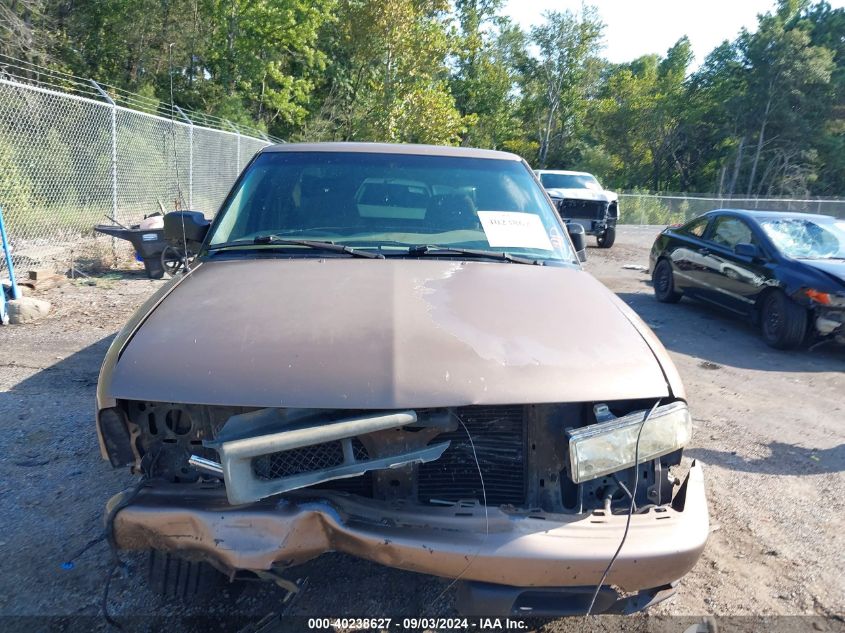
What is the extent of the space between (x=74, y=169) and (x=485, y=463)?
28.1 ft

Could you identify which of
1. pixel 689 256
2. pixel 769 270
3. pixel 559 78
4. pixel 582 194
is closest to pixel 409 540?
pixel 769 270

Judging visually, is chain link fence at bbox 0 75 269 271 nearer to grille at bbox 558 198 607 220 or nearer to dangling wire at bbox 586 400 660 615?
dangling wire at bbox 586 400 660 615

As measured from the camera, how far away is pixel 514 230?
11.3ft

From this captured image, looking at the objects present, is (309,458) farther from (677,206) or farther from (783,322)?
(677,206)

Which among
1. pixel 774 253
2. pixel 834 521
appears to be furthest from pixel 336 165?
pixel 774 253

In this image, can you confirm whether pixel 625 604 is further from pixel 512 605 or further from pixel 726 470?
pixel 726 470

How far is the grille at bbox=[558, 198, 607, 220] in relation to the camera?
52.2ft

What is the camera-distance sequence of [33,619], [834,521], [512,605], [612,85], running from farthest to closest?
[612,85] → [834,521] → [33,619] → [512,605]

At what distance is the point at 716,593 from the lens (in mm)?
2842

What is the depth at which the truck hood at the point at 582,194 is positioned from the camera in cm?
1591

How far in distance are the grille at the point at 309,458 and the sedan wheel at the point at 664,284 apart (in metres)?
8.28

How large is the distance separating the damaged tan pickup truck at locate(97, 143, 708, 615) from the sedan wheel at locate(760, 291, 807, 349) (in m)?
5.35

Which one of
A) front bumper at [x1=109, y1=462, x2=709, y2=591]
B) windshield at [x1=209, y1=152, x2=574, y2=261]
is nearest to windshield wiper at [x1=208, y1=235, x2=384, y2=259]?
windshield at [x1=209, y1=152, x2=574, y2=261]

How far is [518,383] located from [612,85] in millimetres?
50447
